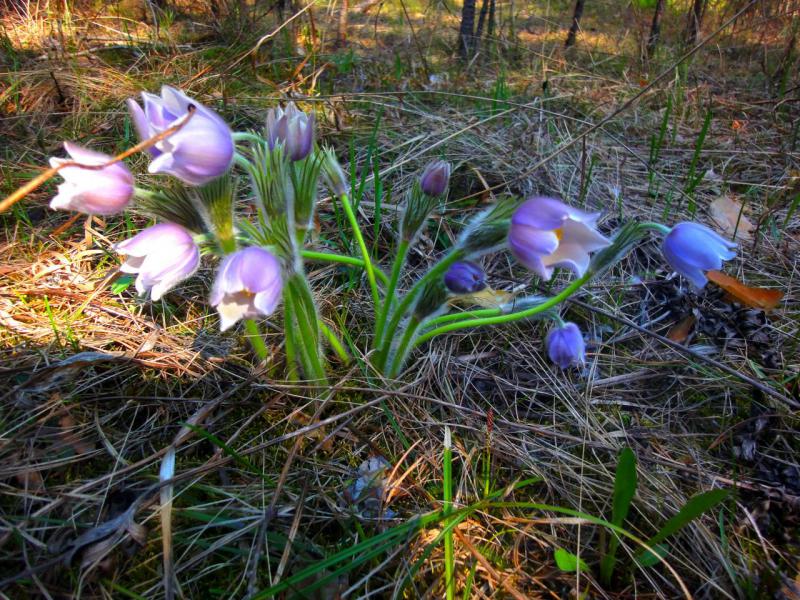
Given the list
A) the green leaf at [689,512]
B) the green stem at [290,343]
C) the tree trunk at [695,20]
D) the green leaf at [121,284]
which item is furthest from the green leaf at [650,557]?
the tree trunk at [695,20]

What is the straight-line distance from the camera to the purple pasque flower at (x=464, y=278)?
0.99 m

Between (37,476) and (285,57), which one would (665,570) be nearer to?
(37,476)

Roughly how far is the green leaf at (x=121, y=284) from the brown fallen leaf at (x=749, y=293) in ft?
5.36

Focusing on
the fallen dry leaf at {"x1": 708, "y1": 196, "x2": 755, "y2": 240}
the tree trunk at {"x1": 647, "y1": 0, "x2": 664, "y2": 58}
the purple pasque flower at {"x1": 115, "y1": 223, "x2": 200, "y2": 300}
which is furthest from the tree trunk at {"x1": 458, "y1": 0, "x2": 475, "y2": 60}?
the purple pasque flower at {"x1": 115, "y1": 223, "x2": 200, "y2": 300}

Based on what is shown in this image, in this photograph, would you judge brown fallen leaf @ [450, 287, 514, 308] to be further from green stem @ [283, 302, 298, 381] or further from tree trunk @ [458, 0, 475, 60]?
tree trunk @ [458, 0, 475, 60]

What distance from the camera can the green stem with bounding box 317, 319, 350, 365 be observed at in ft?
3.98

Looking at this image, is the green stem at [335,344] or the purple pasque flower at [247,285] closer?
the purple pasque flower at [247,285]

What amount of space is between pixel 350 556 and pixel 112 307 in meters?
0.95

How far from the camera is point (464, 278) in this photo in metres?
0.99

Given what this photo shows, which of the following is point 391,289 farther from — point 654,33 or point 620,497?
point 654,33

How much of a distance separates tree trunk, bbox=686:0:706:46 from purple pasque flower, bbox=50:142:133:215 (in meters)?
3.87

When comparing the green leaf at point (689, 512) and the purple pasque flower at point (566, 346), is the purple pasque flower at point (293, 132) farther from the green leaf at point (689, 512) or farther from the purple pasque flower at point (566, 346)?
the green leaf at point (689, 512)

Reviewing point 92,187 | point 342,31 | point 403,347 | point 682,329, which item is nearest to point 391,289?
point 403,347

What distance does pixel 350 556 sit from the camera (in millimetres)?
889
